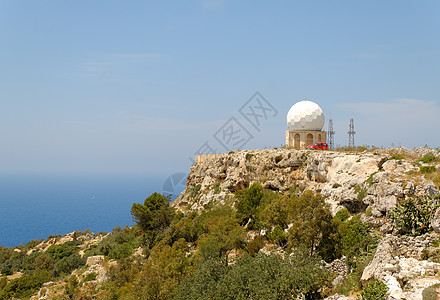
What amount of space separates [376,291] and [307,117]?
26.2 meters

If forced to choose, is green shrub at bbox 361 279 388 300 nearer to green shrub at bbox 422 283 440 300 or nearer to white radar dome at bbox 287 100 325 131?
green shrub at bbox 422 283 440 300

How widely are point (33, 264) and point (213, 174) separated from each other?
26.3 metres

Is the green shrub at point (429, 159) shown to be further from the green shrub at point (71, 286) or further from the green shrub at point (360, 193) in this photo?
the green shrub at point (71, 286)

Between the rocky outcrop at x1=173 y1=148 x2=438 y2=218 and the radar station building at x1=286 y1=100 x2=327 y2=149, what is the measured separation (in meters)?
3.01

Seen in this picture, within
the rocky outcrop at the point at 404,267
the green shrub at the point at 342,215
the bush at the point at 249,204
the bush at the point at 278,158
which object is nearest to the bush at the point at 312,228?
the green shrub at the point at 342,215

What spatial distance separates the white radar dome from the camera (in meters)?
34.7

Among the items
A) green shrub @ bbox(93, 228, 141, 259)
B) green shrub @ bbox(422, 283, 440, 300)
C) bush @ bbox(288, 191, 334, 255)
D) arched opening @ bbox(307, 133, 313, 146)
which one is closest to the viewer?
green shrub @ bbox(422, 283, 440, 300)

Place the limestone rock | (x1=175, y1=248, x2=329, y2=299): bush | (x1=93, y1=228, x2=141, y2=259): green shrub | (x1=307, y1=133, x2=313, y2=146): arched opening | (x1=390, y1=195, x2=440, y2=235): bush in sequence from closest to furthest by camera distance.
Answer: (x1=175, y1=248, x2=329, y2=299): bush → the limestone rock → (x1=390, y1=195, x2=440, y2=235): bush → (x1=93, y1=228, x2=141, y2=259): green shrub → (x1=307, y1=133, x2=313, y2=146): arched opening

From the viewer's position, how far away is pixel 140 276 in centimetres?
1761

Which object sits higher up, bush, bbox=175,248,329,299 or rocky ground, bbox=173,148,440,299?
rocky ground, bbox=173,148,440,299

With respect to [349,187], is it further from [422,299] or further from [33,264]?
[33,264]

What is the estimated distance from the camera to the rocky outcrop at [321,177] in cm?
1733

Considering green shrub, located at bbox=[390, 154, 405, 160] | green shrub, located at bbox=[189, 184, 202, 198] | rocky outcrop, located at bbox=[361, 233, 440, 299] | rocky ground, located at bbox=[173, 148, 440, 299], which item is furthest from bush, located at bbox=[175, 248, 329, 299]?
green shrub, located at bbox=[189, 184, 202, 198]

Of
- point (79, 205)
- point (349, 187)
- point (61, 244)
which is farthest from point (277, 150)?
point (79, 205)
